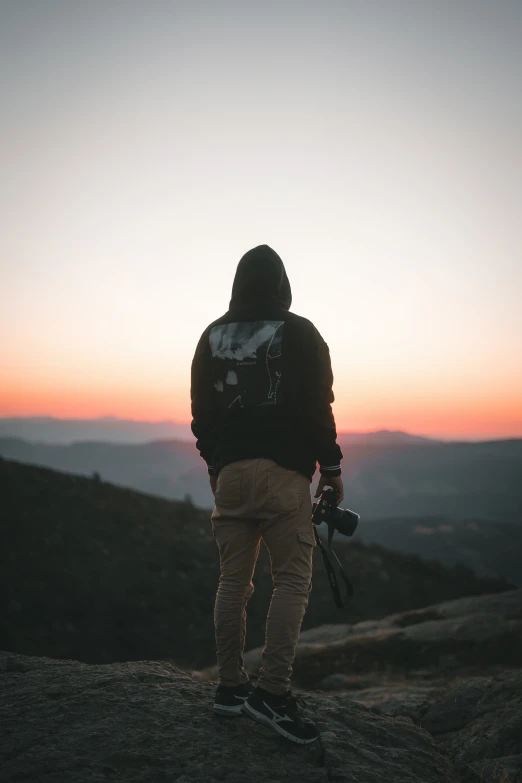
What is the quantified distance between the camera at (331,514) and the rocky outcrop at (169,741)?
1323 millimetres

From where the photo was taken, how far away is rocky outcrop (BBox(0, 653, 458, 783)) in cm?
267

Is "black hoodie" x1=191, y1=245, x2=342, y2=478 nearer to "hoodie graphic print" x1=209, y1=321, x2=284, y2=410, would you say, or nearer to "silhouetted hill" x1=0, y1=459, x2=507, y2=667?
"hoodie graphic print" x1=209, y1=321, x2=284, y2=410

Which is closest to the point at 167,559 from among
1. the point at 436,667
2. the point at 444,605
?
the point at 444,605

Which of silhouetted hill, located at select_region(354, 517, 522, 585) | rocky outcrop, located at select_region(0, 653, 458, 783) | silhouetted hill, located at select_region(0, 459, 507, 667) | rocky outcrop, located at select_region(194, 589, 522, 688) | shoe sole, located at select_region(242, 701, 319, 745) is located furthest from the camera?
silhouetted hill, located at select_region(354, 517, 522, 585)

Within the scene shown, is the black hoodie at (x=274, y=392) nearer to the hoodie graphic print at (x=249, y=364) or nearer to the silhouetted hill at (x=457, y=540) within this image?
the hoodie graphic print at (x=249, y=364)

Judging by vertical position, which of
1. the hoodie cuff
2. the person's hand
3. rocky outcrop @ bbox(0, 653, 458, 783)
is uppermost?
the hoodie cuff

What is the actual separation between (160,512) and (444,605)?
58.7 feet

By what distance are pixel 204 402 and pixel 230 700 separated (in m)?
1.97

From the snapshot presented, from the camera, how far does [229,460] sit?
3303 millimetres

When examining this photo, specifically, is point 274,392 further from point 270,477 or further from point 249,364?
point 270,477

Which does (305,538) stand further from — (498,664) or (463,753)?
(498,664)

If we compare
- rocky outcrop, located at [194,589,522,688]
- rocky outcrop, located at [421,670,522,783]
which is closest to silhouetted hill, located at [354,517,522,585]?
rocky outcrop, located at [194,589,522,688]

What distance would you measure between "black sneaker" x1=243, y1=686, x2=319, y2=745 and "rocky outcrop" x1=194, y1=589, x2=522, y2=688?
642 cm

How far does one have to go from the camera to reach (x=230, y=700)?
327cm
